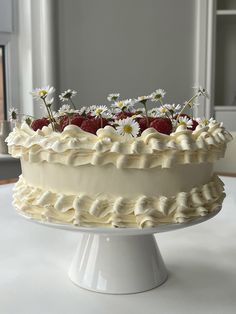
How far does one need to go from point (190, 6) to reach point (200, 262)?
1.99 metres

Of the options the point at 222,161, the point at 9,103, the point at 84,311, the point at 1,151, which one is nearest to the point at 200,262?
the point at 84,311

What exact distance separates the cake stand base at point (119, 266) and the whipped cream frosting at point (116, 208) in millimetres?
80

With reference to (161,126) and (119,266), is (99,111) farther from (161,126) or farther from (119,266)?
(119,266)

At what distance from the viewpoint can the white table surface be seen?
2.35 ft

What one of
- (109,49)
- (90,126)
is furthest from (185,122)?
(109,49)

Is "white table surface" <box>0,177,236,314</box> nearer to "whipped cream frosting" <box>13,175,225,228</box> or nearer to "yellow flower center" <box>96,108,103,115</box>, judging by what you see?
"whipped cream frosting" <box>13,175,225,228</box>

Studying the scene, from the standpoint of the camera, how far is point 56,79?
2516 millimetres

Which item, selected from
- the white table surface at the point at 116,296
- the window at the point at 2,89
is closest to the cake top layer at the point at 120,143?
the white table surface at the point at 116,296

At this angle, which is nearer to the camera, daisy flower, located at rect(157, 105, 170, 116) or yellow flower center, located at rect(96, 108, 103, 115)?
yellow flower center, located at rect(96, 108, 103, 115)

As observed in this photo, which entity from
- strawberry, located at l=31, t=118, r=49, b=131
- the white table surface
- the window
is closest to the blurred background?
the window

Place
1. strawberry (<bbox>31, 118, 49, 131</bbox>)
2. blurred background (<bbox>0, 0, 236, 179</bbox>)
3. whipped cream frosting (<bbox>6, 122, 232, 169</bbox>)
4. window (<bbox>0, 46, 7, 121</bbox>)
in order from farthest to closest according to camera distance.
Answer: window (<bbox>0, 46, 7, 121</bbox>)
blurred background (<bbox>0, 0, 236, 179</bbox>)
strawberry (<bbox>31, 118, 49, 131</bbox>)
whipped cream frosting (<bbox>6, 122, 232, 169</bbox>)

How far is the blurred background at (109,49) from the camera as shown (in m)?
2.50

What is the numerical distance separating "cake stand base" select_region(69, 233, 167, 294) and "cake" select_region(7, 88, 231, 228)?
0.29 feet

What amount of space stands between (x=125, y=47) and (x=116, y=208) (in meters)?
2.02
